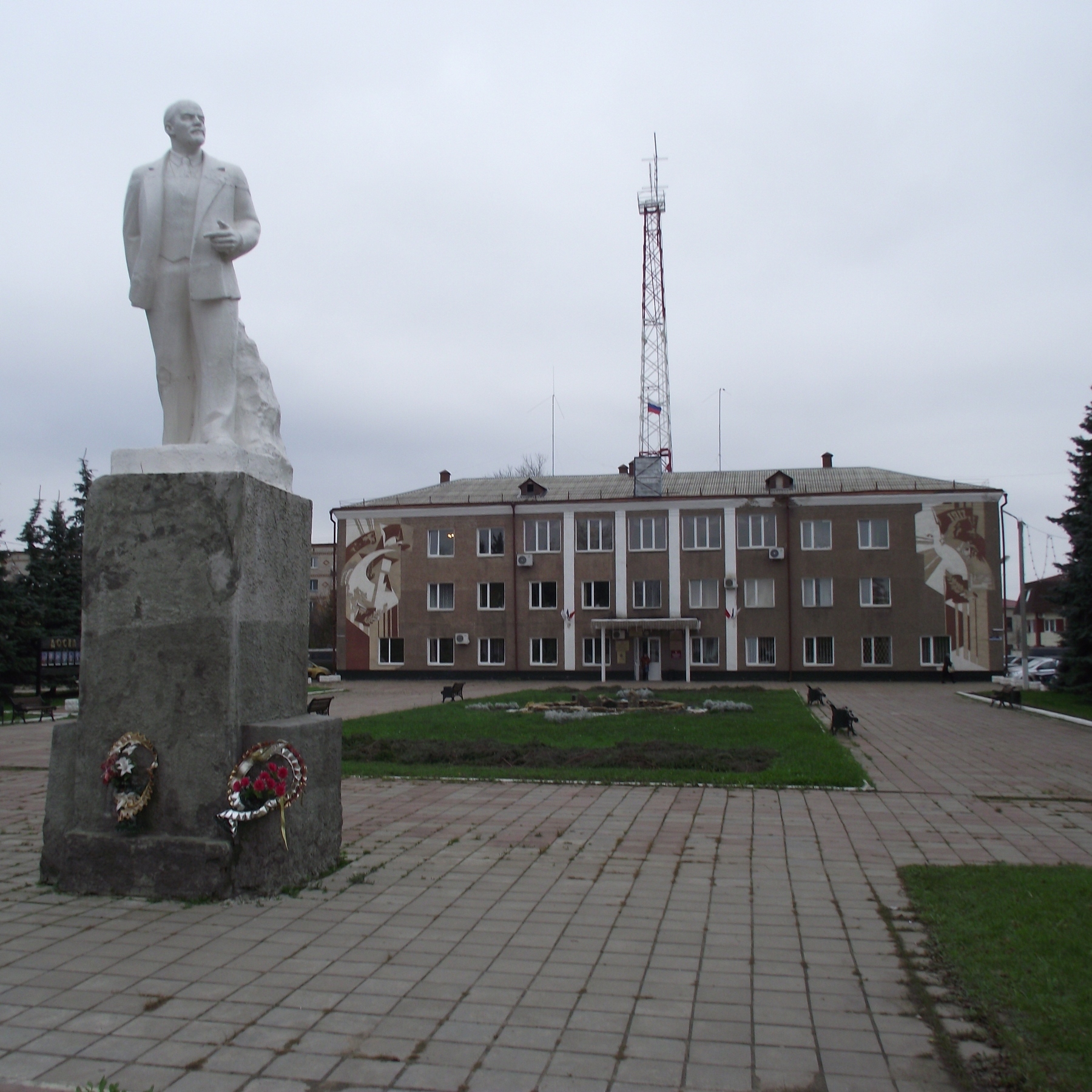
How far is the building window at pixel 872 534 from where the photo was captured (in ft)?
112

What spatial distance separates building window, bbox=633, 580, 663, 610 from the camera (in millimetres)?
35812

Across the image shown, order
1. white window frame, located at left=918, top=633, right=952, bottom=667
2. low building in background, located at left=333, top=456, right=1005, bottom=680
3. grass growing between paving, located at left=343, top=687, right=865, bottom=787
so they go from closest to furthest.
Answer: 1. grass growing between paving, located at left=343, top=687, right=865, bottom=787
2. white window frame, located at left=918, top=633, right=952, bottom=667
3. low building in background, located at left=333, top=456, right=1005, bottom=680

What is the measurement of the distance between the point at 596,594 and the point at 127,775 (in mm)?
31579

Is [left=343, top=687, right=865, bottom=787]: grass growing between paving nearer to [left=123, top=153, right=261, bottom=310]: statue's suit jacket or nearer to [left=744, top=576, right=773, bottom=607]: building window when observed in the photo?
[left=123, top=153, right=261, bottom=310]: statue's suit jacket

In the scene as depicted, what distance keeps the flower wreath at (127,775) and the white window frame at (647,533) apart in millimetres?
31259

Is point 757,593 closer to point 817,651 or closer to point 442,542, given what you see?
point 817,651

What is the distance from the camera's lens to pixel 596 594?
119 feet

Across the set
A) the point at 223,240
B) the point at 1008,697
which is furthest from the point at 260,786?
the point at 1008,697

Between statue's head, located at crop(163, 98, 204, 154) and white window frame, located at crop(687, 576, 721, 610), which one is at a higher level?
statue's head, located at crop(163, 98, 204, 154)

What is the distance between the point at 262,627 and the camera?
5484 millimetres

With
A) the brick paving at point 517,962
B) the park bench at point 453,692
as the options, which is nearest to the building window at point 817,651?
the park bench at point 453,692

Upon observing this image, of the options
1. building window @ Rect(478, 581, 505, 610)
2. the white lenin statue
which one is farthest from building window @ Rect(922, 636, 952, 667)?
the white lenin statue

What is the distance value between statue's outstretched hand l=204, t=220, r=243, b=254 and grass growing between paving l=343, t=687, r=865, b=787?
19.2 feet

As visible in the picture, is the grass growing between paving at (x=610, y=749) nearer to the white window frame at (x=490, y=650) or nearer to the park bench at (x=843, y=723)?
the park bench at (x=843, y=723)
